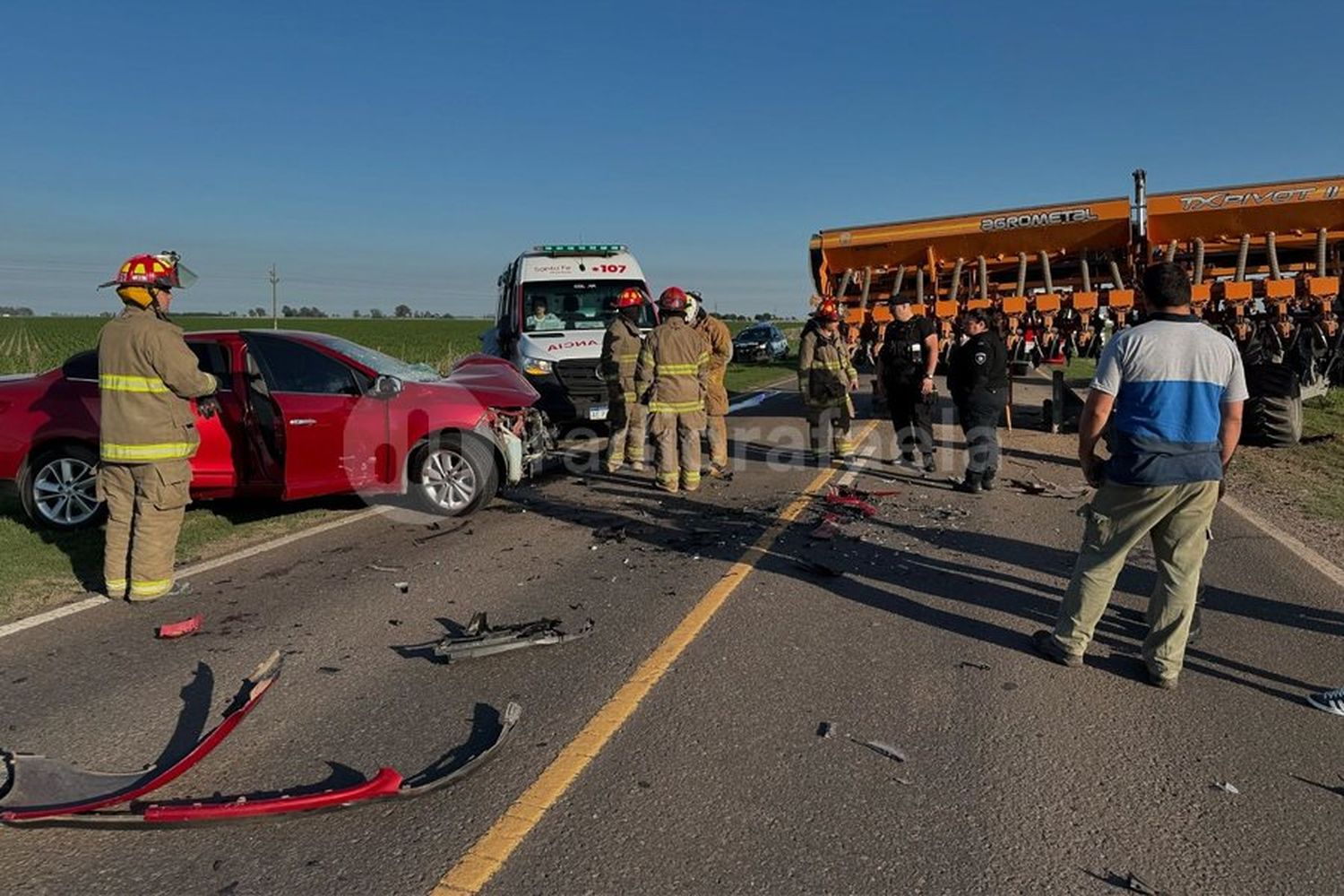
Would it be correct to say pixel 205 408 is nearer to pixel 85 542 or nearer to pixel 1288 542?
pixel 85 542

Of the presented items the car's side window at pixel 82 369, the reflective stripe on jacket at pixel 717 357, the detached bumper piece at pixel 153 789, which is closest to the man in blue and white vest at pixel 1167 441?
the detached bumper piece at pixel 153 789

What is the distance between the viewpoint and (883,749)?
3463mm

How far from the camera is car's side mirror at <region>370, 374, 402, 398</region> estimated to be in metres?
7.23

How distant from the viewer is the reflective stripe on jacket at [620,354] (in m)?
10.1

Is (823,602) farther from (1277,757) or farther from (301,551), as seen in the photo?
(301,551)

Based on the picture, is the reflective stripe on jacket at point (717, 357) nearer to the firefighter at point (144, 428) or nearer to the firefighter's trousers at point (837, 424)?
the firefighter's trousers at point (837, 424)

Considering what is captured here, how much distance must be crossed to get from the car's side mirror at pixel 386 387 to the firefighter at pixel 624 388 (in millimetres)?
2968

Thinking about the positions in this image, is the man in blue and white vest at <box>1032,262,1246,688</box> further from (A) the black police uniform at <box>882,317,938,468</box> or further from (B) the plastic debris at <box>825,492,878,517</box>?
(A) the black police uniform at <box>882,317,938,468</box>

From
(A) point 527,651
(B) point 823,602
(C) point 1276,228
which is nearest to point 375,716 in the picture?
(A) point 527,651

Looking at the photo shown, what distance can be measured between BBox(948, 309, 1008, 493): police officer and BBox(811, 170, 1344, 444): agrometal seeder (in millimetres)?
3083

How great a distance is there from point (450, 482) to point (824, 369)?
4.49 m

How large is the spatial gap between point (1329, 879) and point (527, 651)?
10.6ft

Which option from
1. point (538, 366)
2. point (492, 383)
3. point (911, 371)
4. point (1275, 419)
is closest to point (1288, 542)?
point (911, 371)

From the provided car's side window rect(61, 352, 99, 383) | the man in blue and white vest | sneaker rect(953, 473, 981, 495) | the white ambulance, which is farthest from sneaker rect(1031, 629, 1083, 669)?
the white ambulance
